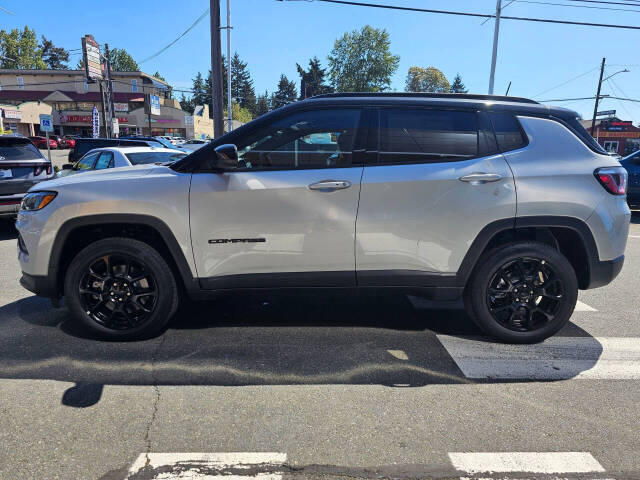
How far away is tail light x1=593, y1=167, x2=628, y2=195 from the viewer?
337 cm

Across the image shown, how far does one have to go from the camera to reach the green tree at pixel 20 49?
299ft

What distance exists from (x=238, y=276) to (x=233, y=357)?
0.61 meters

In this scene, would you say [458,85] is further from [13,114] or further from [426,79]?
[13,114]

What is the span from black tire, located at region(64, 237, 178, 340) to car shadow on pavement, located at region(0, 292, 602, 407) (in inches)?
6.6

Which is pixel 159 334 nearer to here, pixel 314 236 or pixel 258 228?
pixel 258 228

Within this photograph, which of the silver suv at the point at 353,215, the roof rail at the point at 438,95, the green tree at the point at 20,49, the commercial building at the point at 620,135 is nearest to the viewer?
the silver suv at the point at 353,215

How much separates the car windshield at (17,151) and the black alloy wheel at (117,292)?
568 centimetres

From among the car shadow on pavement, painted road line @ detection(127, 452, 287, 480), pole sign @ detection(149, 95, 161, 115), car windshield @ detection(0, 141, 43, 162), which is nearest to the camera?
painted road line @ detection(127, 452, 287, 480)

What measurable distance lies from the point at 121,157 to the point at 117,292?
574 centimetres

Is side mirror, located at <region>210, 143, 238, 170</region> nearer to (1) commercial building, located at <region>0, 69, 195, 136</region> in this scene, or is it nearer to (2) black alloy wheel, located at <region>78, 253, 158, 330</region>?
(2) black alloy wheel, located at <region>78, 253, 158, 330</region>

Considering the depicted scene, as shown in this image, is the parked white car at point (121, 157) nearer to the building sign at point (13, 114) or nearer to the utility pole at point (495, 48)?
the utility pole at point (495, 48)

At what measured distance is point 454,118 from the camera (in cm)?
348

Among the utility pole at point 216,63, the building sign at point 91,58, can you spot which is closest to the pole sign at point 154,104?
the building sign at point 91,58

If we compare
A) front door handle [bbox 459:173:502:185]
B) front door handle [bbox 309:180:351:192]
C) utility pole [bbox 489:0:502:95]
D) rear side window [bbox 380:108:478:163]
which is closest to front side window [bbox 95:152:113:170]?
front door handle [bbox 309:180:351:192]
